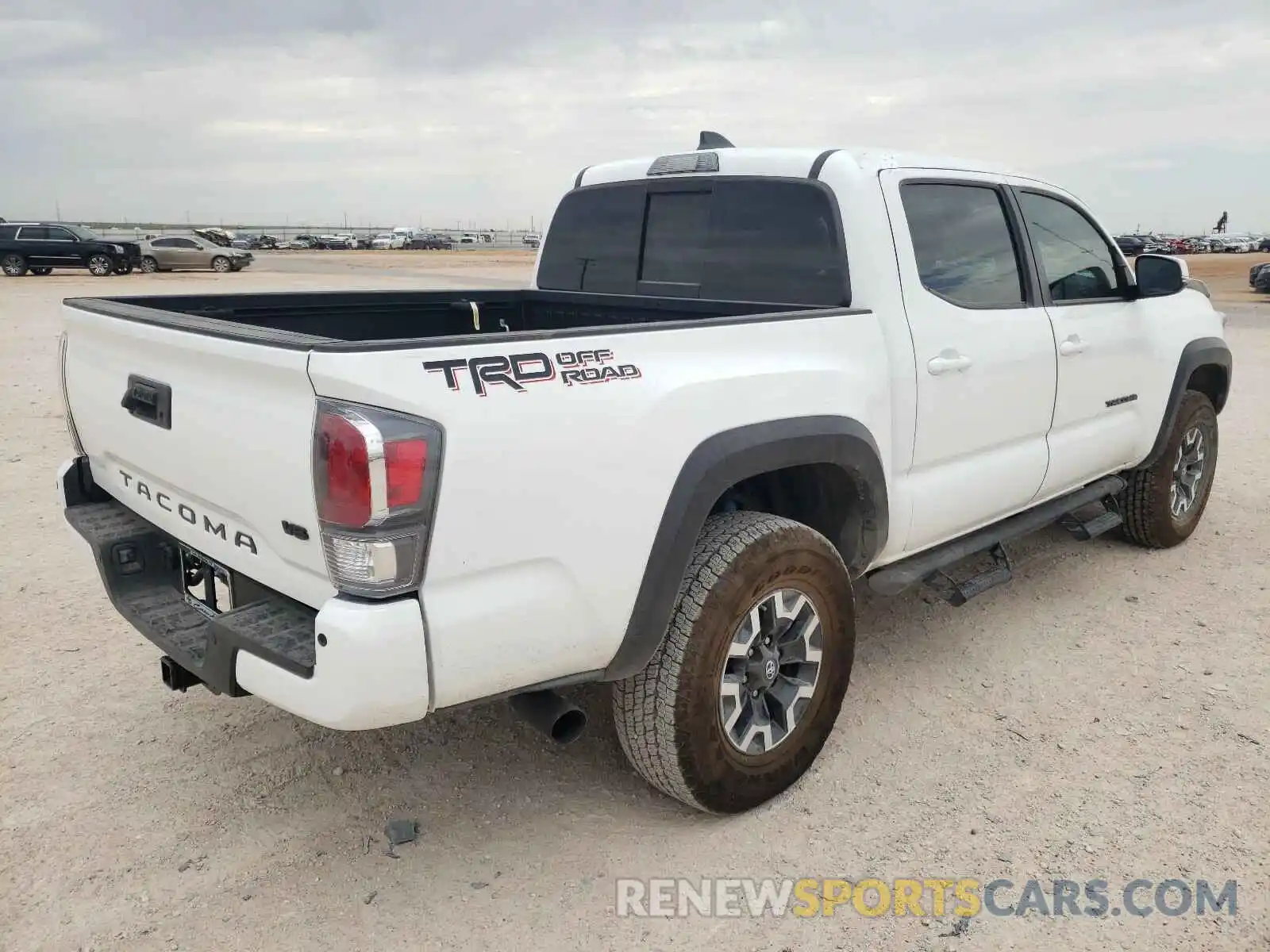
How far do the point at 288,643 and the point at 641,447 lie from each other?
3.24 feet

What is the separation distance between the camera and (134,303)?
3.54 metres

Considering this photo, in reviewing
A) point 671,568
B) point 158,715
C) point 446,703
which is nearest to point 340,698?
point 446,703

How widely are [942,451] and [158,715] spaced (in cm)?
302

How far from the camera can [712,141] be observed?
13.7 feet

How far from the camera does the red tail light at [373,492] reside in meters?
2.11

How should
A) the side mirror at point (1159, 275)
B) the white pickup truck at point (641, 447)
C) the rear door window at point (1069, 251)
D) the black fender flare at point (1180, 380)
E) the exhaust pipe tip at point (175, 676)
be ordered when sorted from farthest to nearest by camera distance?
the black fender flare at point (1180, 380) < the side mirror at point (1159, 275) < the rear door window at point (1069, 251) < the exhaust pipe tip at point (175, 676) < the white pickup truck at point (641, 447)

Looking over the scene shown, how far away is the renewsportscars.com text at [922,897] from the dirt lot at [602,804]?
0.03 meters

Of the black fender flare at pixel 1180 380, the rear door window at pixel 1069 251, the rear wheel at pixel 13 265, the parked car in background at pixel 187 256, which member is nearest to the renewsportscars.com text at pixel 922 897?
the rear door window at pixel 1069 251

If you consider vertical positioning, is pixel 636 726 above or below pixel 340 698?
below

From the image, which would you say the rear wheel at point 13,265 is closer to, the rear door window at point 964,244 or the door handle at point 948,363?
the rear door window at point 964,244

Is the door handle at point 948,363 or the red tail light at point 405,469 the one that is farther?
the door handle at point 948,363

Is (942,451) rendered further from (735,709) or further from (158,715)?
(158,715)

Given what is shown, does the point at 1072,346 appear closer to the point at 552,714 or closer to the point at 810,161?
the point at 810,161

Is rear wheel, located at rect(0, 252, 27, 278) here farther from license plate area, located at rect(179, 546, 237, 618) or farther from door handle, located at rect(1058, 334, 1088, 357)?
door handle, located at rect(1058, 334, 1088, 357)
